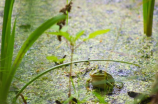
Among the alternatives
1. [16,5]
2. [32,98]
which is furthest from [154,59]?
[16,5]

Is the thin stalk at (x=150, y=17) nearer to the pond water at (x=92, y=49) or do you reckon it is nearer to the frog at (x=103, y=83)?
the pond water at (x=92, y=49)

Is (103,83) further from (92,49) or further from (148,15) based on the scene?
(148,15)

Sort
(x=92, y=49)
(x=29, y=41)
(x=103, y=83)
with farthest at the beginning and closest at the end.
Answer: (x=92, y=49) → (x=103, y=83) → (x=29, y=41)

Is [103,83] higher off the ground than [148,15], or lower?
lower

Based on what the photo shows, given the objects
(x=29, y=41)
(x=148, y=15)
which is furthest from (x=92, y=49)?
(x=29, y=41)

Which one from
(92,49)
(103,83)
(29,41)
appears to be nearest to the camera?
(29,41)

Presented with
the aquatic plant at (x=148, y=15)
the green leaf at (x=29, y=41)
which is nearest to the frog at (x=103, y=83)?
the green leaf at (x=29, y=41)
